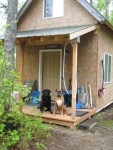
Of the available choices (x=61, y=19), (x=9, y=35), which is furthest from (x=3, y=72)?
(x=61, y=19)

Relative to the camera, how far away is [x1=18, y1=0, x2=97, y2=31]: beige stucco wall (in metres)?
7.72

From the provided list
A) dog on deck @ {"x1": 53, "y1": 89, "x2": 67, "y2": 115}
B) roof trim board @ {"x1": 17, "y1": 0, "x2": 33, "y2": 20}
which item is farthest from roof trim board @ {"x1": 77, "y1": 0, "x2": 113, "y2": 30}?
dog on deck @ {"x1": 53, "y1": 89, "x2": 67, "y2": 115}

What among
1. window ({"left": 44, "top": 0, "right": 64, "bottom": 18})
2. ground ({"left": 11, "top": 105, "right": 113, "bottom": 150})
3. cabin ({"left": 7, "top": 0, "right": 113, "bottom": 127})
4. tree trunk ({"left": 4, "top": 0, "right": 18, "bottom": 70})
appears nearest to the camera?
ground ({"left": 11, "top": 105, "right": 113, "bottom": 150})

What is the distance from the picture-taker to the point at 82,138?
16.3 ft

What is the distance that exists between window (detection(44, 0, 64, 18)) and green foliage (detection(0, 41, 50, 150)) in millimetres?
4904

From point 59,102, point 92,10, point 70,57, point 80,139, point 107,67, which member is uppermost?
point 92,10

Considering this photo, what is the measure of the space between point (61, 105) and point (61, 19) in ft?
13.1

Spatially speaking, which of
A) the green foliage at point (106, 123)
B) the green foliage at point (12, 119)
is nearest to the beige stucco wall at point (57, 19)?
the green foliage at point (106, 123)

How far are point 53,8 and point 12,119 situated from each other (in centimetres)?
599

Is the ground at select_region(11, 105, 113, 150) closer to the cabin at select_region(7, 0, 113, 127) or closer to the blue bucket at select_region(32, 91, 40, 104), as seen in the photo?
the cabin at select_region(7, 0, 113, 127)

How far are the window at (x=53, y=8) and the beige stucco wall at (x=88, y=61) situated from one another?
70.4 inches

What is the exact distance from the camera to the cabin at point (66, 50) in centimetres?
678

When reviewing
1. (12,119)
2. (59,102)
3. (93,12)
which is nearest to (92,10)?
(93,12)

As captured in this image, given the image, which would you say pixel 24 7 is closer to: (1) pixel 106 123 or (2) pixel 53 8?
(2) pixel 53 8
